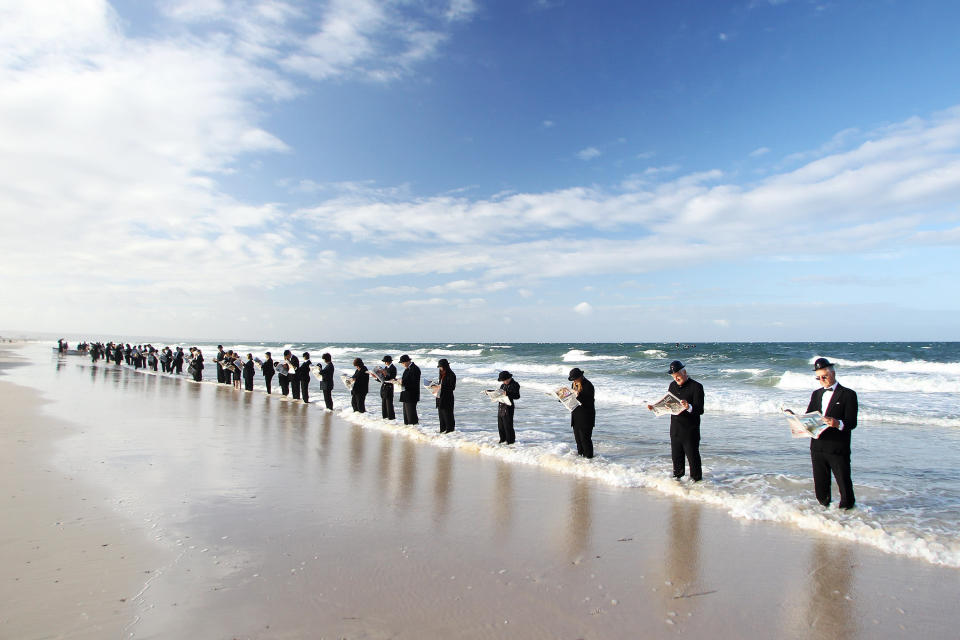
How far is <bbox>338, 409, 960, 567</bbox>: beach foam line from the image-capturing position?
531 cm

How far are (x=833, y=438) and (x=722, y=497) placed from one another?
5.05ft

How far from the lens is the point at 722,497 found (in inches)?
271

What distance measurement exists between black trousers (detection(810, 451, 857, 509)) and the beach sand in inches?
38.5

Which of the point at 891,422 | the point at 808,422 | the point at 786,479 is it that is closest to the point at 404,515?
the point at 808,422

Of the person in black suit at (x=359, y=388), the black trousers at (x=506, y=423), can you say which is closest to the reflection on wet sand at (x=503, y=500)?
the black trousers at (x=506, y=423)

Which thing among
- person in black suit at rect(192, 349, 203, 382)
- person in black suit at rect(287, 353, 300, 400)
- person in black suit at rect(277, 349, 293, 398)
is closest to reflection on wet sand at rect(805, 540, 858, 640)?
person in black suit at rect(287, 353, 300, 400)

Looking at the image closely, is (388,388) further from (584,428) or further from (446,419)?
(584,428)

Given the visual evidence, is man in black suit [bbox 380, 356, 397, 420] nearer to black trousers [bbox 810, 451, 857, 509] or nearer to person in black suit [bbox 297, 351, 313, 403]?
person in black suit [bbox 297, 351, 313, 403]

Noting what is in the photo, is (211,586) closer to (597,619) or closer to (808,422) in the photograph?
(597,619)

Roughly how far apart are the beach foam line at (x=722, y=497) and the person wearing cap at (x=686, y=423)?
24 centimetres

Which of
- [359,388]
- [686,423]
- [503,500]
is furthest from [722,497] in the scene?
→ [359,388]

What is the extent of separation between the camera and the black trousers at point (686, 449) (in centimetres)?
752

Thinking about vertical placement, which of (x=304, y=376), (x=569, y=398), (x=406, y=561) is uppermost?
(x=569, y=398)

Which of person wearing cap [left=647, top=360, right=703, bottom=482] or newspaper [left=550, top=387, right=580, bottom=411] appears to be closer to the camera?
person wearing cap [left=647, top=360, right=703, bottom=482]
